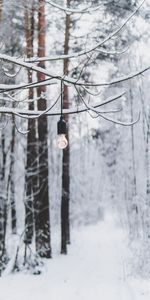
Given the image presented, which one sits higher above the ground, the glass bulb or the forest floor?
the glass bulb

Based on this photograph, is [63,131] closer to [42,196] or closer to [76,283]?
[76,283]

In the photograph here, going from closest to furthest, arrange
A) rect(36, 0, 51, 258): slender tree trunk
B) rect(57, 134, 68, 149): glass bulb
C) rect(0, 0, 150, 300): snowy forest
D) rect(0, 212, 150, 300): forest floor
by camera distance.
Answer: rect(57, 134, 68, 149): glass bulb → rect(0, 0, 150, 300): snowy forest → rect(0, 212, 150, 300): forest floor → rect(36, 0, 51, 258): slender tree trunk

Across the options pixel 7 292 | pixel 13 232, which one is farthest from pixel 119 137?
pixel 7 292

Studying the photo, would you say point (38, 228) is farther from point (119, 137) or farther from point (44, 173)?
point (119, 137)

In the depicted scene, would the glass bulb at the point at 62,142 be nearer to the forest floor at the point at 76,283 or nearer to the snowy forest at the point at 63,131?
the snowy forest at the point at 63,131

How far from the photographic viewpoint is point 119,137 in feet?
→ 136

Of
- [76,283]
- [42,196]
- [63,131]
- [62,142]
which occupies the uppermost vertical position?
[63,131]

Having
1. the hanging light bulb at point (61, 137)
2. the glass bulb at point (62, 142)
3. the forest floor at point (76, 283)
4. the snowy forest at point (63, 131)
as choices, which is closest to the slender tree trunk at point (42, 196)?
the snowy forest at point (63, 131)

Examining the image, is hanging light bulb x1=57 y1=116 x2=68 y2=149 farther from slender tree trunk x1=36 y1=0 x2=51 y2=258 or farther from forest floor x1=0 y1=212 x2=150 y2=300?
slender tree trunk x1=36 y1=0 x2=51 y2=258

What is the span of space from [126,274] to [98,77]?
6.98 meters

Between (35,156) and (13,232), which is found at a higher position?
(35,156)

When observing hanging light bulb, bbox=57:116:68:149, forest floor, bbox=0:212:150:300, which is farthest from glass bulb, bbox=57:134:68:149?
forest floor, bbox=0:212:150:300

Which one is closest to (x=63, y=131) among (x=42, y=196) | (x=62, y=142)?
(x=62, y=142)

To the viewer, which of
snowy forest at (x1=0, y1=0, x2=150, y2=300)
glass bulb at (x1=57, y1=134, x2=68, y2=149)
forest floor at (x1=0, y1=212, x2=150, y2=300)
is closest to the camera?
glass bulb at (x1=57, y1=134, x2=68, y2=149)
